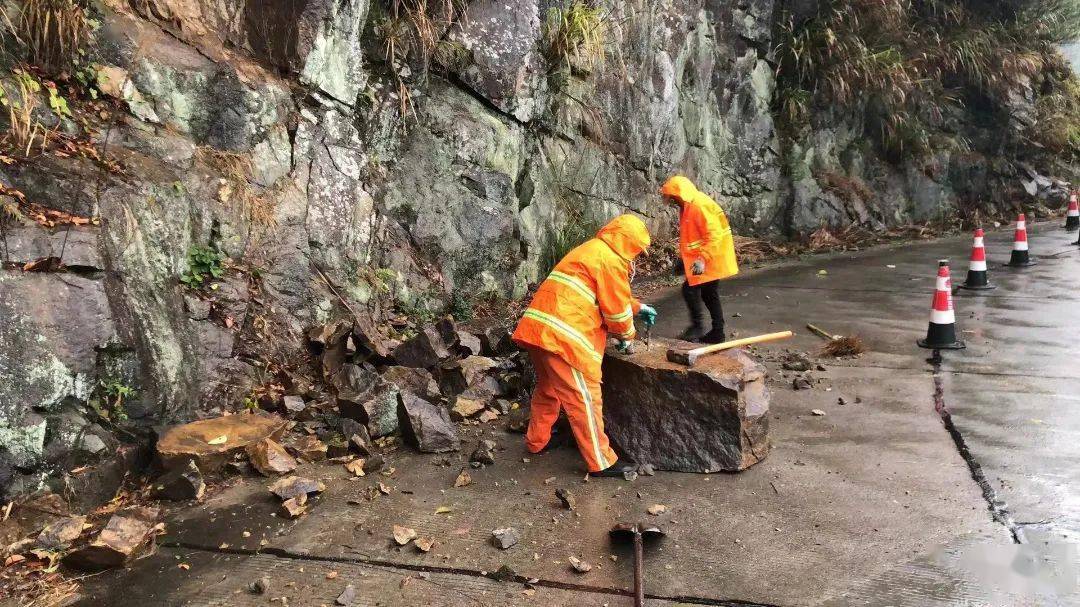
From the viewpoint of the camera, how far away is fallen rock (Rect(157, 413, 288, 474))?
4043mm

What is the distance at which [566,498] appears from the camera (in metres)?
3.86

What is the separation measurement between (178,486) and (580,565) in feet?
7.13

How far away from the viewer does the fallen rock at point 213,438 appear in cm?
404

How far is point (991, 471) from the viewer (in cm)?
411

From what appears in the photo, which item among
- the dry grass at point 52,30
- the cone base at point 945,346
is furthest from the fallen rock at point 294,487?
the cone base at point 945,346

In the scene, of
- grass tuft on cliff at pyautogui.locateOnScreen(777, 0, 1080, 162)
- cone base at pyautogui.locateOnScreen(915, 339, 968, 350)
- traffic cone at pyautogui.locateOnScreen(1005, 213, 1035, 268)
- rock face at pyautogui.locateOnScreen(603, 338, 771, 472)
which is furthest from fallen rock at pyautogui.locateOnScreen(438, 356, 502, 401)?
grass tuft on cliff at pyautogui.locateOnScreen(777, 0, 1080, 162)

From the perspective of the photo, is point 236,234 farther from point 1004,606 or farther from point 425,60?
point 1004,606

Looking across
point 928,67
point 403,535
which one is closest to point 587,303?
point 403,535

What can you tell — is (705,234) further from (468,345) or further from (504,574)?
(504,574)

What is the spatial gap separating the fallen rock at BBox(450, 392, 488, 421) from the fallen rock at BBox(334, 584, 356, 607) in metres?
1.94

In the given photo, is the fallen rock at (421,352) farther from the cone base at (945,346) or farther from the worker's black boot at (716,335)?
the cone base at (945,346)

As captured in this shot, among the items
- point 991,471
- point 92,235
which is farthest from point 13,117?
point 991,471

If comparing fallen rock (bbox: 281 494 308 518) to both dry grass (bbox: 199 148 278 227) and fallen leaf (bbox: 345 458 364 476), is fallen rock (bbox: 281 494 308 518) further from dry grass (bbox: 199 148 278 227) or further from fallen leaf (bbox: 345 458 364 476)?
dry grass (bbox: 199 148 278 227)

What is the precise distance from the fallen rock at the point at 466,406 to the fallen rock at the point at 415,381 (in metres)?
0.14
